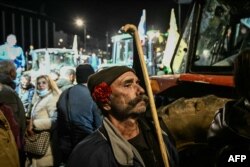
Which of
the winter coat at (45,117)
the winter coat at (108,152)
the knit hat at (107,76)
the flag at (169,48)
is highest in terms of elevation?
the flag at (169,48)

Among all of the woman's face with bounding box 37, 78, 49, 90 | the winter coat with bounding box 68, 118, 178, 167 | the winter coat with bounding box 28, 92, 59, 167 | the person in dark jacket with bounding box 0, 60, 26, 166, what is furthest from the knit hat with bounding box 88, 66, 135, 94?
the woman's face with bounding box 37, 78, 49, 90

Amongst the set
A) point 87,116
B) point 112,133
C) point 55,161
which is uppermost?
point 112,133

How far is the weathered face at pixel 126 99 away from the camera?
2.37 m

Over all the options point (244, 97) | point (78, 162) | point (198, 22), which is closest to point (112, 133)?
point (78, 162)

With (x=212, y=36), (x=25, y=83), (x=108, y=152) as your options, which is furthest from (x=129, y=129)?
(x=25, y=83)

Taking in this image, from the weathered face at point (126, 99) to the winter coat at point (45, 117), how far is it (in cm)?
319

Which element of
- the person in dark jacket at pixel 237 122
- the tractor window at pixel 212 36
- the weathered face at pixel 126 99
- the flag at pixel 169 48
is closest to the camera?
the person in dark jacket at pixel 237 122

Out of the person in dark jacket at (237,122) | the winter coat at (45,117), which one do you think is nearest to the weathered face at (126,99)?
the person in dark jacket at (237,122)

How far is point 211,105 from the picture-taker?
3256 millimetres

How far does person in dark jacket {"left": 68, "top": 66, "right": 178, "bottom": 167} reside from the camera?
A: 2.21 meters

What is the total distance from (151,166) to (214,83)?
4.72ft

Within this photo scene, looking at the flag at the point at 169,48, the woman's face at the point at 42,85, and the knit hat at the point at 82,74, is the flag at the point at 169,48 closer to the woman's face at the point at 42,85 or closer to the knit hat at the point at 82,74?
the knit hat at the point at 82,74

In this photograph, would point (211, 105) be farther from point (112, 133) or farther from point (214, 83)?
point (112, 133)

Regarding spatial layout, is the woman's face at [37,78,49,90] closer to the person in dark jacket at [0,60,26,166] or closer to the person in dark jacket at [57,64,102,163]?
the person in dark jacket at [0,60,26,166]
